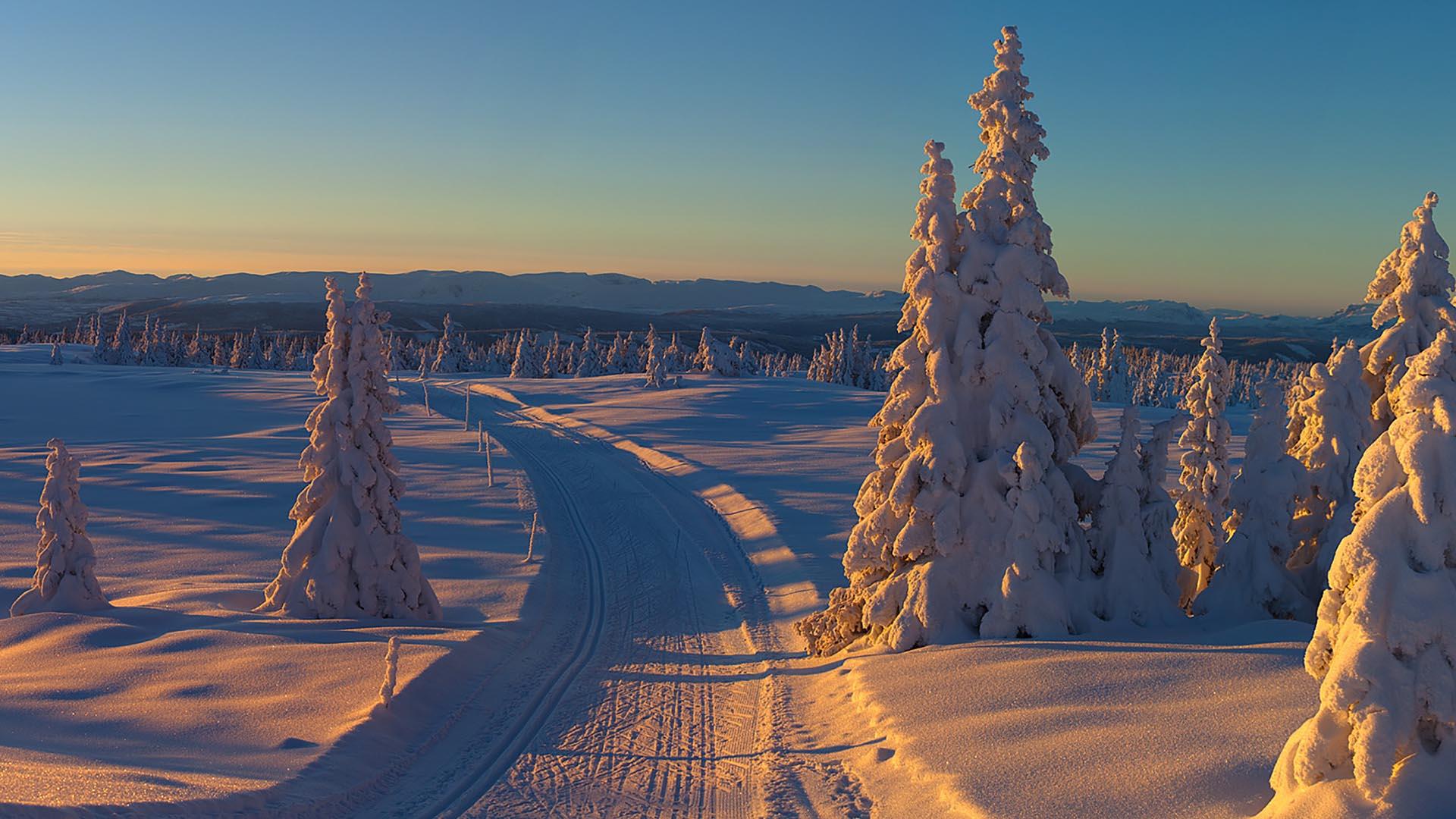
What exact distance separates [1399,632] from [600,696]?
11190 mm

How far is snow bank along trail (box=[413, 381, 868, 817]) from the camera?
1124 cm

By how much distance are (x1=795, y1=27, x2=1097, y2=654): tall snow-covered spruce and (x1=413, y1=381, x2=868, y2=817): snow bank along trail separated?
318 cm

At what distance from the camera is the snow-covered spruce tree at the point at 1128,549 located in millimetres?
15703

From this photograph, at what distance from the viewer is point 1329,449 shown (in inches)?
664

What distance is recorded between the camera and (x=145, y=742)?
11883mm

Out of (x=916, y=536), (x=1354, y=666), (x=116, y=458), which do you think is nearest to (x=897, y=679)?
(x=916, y=536)

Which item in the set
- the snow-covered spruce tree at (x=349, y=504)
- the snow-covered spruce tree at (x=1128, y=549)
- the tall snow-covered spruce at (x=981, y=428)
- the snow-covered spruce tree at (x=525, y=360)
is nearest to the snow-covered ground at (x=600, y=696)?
the snow-covered spruce tree at (x=1128, y=549)

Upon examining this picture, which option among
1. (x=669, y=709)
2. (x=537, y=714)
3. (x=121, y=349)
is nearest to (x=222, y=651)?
(x=537, y=714)

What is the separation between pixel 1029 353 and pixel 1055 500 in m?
2.51

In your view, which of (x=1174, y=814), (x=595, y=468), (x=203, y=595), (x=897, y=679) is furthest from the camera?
(x=595, y=468)

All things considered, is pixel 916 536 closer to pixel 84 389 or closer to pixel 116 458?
pixel 116 458

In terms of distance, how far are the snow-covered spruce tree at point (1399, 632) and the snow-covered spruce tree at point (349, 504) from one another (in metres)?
16.4

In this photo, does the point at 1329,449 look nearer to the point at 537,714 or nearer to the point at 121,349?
the point at 537,714

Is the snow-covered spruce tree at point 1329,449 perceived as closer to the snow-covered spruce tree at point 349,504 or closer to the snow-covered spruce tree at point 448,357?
the snow-covered spruce tree at point 349,504
